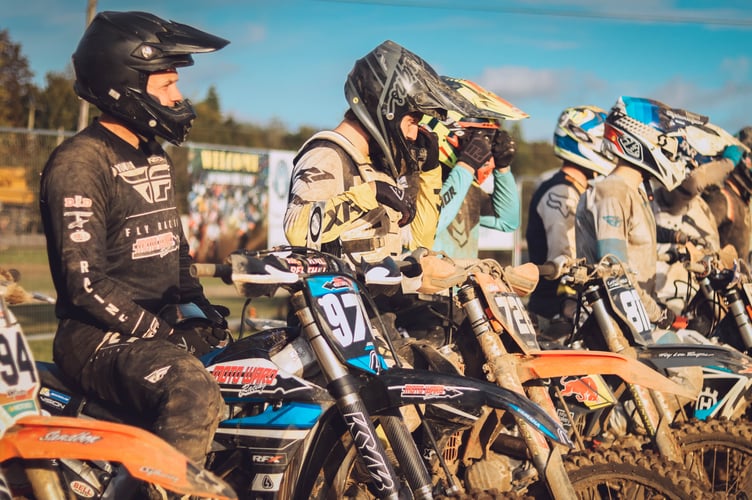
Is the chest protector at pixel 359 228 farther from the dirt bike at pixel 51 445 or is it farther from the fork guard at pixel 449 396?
the dirt bike at pixel 51 445

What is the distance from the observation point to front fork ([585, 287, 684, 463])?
4.80 m

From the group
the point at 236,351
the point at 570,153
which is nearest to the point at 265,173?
the point at 570,153

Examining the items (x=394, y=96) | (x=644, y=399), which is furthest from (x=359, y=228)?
(x=644, y=399)

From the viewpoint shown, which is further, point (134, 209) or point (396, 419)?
point (134, 209)

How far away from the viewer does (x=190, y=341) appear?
3.92 meters

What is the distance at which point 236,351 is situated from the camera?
3758 millimetres

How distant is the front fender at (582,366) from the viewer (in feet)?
13.2

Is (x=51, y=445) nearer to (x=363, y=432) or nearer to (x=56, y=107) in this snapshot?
(x=363, y=432)

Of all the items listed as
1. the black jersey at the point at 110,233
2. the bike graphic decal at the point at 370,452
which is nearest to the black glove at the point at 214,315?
the black jersey at the point at 110,233

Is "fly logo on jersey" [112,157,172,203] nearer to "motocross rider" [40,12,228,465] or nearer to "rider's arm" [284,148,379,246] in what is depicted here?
"motocross rider" [40,12,228,465]

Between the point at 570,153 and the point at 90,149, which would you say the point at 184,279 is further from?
the point at 570,153

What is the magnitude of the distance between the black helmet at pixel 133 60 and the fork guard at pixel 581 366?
182 cm

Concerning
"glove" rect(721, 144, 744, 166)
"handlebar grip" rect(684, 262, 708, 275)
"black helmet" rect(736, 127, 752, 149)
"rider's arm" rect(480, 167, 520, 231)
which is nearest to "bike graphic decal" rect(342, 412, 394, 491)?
"handlebar grip" rect(684, 262, 708, 275)

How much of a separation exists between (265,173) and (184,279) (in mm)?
10303
